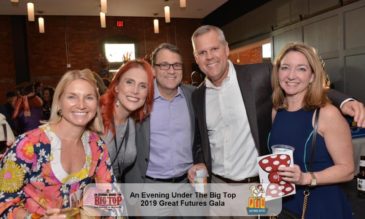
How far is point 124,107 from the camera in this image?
205 centimetres

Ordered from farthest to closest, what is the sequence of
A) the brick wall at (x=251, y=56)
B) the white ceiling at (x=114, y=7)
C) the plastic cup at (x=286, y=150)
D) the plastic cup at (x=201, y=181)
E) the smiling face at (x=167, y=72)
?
1. the brick wall at (x=251, y=56)
2. the white ceiling at (x=114, y=7)
3. the smiling face at (x=167, y=72)
4. the plastic cup at (x=201, y=181)
5. the plastic cup at (x=286, y=150)

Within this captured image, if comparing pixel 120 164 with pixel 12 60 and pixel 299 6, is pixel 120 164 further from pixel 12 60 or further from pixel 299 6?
pixel 12 60

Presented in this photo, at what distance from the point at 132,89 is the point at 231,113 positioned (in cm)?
70

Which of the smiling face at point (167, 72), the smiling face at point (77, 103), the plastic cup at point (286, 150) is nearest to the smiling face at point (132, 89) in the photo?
the smiling face at point (167, 72)

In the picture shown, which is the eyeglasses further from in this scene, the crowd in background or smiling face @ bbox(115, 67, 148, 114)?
smiling face @ bbox(115, 67, 148, 114)

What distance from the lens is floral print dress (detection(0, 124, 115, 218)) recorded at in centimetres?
147

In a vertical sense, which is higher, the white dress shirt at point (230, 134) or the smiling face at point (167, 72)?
the smiling face at point (167, 72)

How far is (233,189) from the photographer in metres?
2.12

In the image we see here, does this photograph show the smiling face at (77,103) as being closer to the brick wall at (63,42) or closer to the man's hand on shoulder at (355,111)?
the man's hand on shoulder at (355,111)

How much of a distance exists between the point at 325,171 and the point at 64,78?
4.70 feet

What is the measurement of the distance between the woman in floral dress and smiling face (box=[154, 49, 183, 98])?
67 cm

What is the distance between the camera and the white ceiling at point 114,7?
870 centimetres

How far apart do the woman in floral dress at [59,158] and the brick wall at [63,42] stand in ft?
30.5

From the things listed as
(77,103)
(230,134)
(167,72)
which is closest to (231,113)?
(230,134)
